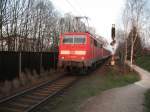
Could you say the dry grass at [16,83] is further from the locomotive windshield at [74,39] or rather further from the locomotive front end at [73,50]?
the locomotive windshield at [74,39]

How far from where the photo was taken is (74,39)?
62.8 ft

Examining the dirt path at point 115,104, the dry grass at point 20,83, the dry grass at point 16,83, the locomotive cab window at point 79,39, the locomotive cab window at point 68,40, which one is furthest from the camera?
the locomotive cab window at point 68,40

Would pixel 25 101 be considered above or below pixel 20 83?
below

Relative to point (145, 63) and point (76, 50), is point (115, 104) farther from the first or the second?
point (145, 63)

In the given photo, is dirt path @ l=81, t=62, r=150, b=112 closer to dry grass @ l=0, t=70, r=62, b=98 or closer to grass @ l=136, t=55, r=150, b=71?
dry grass @ l=0, t=70, r=62, b=98

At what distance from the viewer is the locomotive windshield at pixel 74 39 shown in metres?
18.8

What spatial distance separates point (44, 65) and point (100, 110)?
39.3 feet

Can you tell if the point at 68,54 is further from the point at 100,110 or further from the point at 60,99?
the point at 100,110

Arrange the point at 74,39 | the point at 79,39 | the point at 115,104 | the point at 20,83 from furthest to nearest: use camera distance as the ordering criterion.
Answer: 1. the point at 74,39
2. the point at 79,39
3. the point at 20,83
4. the point at 115,104

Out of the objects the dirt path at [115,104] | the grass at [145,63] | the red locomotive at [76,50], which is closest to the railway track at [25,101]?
the dirt path at [115,104]

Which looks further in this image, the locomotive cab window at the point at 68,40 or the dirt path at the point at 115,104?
the locomotive cab window at the point at 68,40

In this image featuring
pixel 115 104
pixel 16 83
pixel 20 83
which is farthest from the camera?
pixel 20 83

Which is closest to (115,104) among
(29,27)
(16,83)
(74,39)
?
(16,83)

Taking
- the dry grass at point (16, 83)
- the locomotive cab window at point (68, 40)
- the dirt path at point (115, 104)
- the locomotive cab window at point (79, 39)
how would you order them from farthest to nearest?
the locomotive cab window at point (68, 40)
the locomotive cab window at point (79, 39)
the dry grass at point (16, 83)
the dirt path at point (115, 104)
